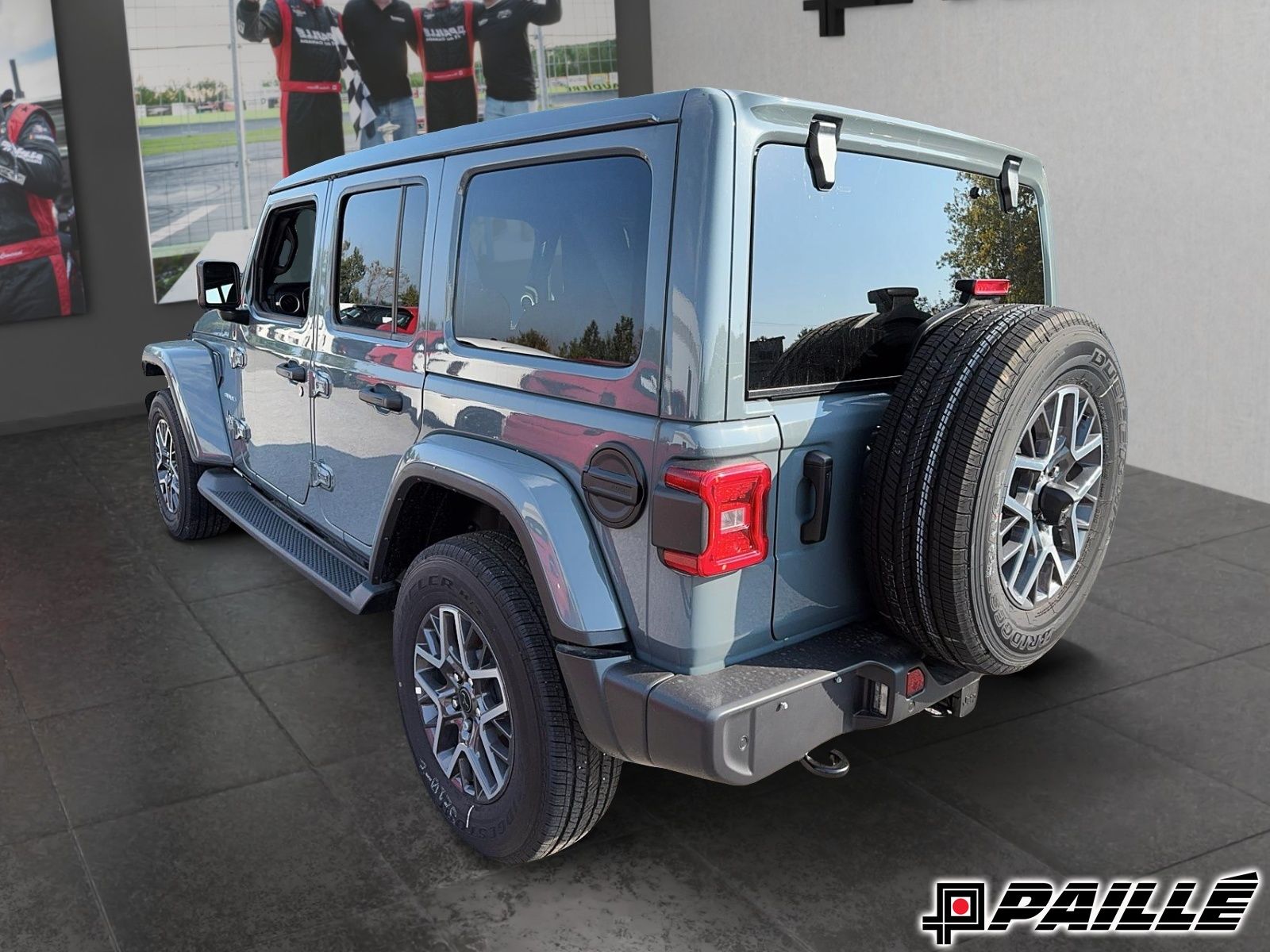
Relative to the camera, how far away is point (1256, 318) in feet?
19.4

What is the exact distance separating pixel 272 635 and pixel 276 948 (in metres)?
2.03

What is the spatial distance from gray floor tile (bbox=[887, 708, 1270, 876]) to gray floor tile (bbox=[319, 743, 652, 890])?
888 mm

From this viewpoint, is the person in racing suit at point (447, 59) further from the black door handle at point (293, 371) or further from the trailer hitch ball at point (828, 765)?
the trailer hitch ball at point (828, 765)

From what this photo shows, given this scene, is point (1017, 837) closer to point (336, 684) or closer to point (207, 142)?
point (336, 684)

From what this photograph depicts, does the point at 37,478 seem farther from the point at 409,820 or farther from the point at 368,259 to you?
the point at 409,820

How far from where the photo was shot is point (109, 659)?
4348 mm

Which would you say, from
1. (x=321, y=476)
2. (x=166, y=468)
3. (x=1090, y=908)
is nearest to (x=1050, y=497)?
(x=1090, y=908)

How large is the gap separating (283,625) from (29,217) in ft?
17.9

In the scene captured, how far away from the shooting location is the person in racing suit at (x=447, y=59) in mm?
9969

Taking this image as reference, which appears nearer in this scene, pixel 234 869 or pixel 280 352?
pixel 234 869

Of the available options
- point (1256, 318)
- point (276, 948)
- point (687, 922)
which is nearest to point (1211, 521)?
point (1256, 318)

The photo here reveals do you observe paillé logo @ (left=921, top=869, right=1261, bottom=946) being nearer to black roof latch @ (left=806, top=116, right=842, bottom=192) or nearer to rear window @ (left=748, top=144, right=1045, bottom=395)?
→ rear window @ (left=748, top=144, right=1045, bottom=395)

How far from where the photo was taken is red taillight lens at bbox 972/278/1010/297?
10.1ft

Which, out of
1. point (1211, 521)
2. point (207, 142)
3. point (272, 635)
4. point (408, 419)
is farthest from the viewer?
point (207, 142)
